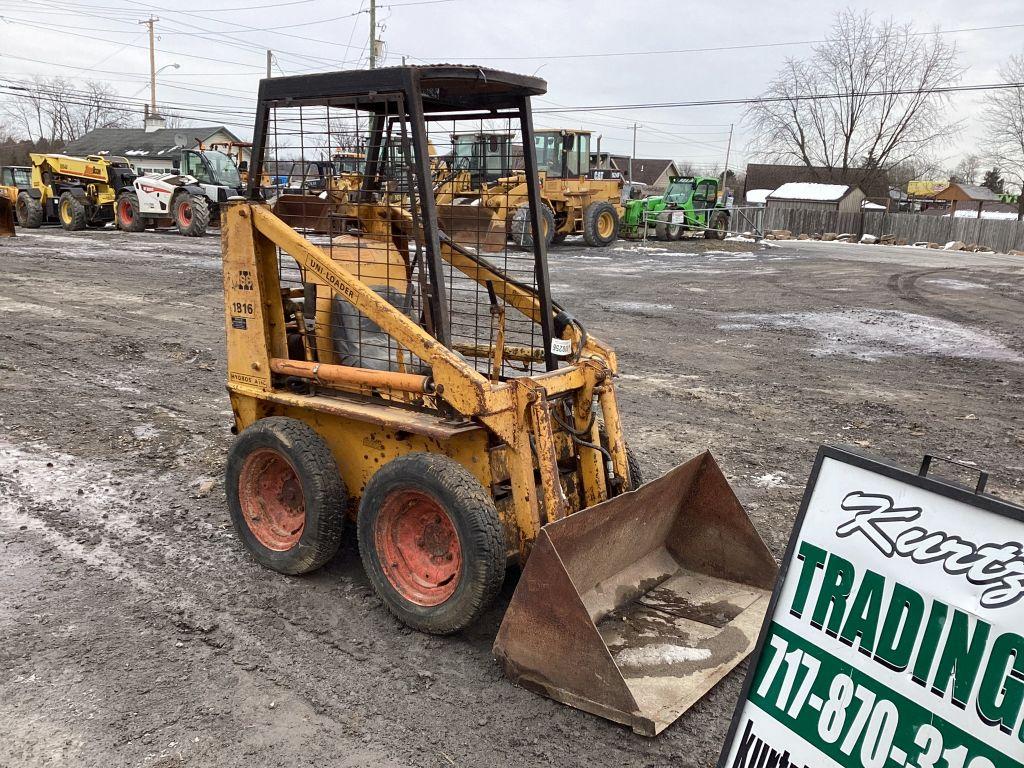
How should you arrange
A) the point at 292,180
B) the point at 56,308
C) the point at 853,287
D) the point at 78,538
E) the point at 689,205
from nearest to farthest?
1. the point at 292,180
2. the point at 78,538
3. the point at 56,308
4. the point at 853,287
5. the point at 689,205

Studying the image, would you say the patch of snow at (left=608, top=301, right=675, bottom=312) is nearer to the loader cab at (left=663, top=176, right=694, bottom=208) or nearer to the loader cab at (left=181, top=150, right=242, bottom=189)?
the loader cab at (left=181, top=150, right=242, bottom=189)

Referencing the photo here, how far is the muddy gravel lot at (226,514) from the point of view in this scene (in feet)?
9.89

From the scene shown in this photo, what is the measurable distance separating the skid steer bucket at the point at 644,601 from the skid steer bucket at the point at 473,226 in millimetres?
1512

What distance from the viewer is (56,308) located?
37.1 ft

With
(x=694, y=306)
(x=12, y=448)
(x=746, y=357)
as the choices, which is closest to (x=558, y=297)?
(x=694, y=306)

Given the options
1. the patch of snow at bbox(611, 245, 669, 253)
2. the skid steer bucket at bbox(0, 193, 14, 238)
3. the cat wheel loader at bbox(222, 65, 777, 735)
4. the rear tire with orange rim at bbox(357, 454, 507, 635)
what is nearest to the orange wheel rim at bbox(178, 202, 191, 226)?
the skid steer bucket at bbox(0, 193, 14, 238)

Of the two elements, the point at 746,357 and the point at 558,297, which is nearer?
the point at 746,357

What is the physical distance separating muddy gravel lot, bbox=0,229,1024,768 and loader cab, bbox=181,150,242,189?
9415 millimetres

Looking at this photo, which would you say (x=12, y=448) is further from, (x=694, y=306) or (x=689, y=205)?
(x=689, y=205)

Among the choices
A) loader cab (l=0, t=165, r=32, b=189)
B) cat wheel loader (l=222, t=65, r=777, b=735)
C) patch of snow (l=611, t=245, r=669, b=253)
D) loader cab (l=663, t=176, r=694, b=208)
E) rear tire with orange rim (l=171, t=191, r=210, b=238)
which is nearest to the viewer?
cat wheel loader (l=222, t=65, r=777, b=735)

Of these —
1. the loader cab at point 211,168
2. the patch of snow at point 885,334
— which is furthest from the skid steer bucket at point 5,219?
the patch of snow at point 885,334

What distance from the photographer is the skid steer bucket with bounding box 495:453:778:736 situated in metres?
3.06

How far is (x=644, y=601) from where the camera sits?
3.80 meters

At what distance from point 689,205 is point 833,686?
27.0 m
